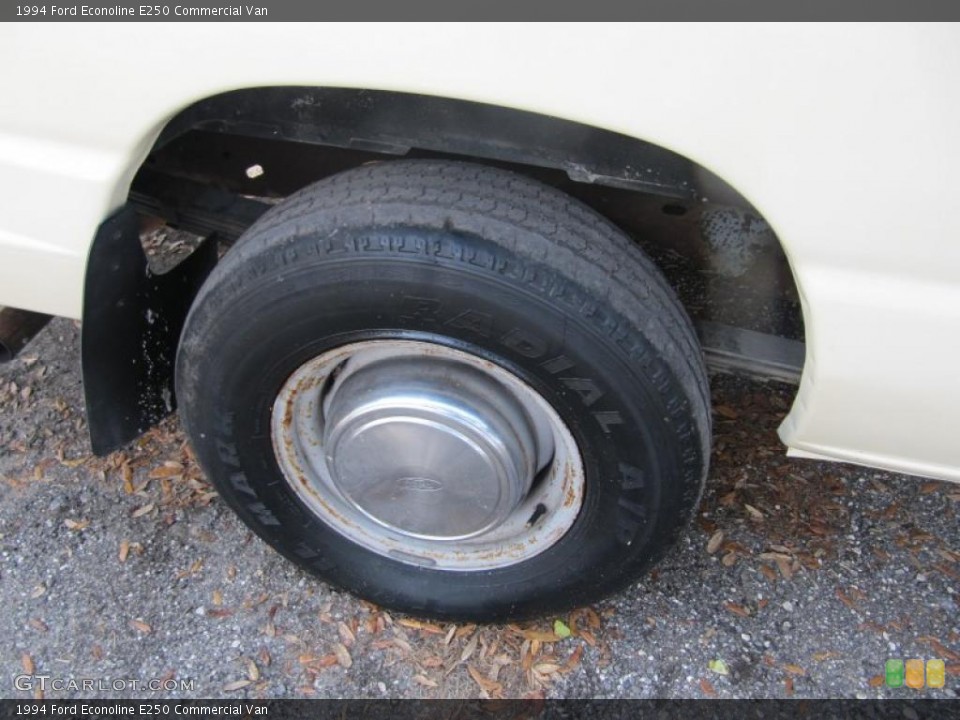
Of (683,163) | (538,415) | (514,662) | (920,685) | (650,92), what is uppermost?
(650,92)

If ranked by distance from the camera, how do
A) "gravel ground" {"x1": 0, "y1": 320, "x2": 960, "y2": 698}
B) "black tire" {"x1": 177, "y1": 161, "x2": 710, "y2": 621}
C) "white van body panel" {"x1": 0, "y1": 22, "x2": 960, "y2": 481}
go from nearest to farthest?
"white van body panel" {"x1": 0, "y1": 22, "x2": 960, "y2": 481}
"black tire" {"x1": 177, "y1": 161, "x2": 710, "y2": 621}
"gravel ground" {"x1": 0, "y1": 320, "x2": 960, "y2": 698}

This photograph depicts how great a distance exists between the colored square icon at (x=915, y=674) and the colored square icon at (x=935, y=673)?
0.06 ft

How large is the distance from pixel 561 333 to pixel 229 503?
39.4 inches

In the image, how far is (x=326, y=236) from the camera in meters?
1.68

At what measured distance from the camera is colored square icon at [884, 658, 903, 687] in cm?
226

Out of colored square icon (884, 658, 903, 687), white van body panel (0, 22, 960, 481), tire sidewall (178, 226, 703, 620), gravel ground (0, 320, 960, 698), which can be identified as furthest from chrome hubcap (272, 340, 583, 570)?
colored square icon (884, 658, 903, 687)

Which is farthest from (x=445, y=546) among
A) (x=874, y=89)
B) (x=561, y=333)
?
(x=874, y=89)

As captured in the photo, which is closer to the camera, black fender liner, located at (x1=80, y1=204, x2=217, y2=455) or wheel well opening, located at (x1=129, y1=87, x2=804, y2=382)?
wheel well opening, located at (x1=129, y1=87, x2=804, y2=382)

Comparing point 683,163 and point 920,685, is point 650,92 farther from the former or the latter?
point 920,685

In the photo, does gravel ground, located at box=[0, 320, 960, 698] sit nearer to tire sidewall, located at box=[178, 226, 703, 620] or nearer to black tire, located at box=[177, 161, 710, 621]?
tire sidewall, located at box=[178, 226, 703, 620]

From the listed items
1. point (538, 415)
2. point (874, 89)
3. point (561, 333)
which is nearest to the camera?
point (874, 89)

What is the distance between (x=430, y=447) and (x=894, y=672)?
1.35 metres

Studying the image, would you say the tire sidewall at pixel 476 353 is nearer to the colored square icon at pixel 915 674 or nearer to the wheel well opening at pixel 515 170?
the wheel well opening at pixel 515 170

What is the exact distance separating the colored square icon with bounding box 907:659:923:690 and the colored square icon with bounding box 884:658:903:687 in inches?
0.8
